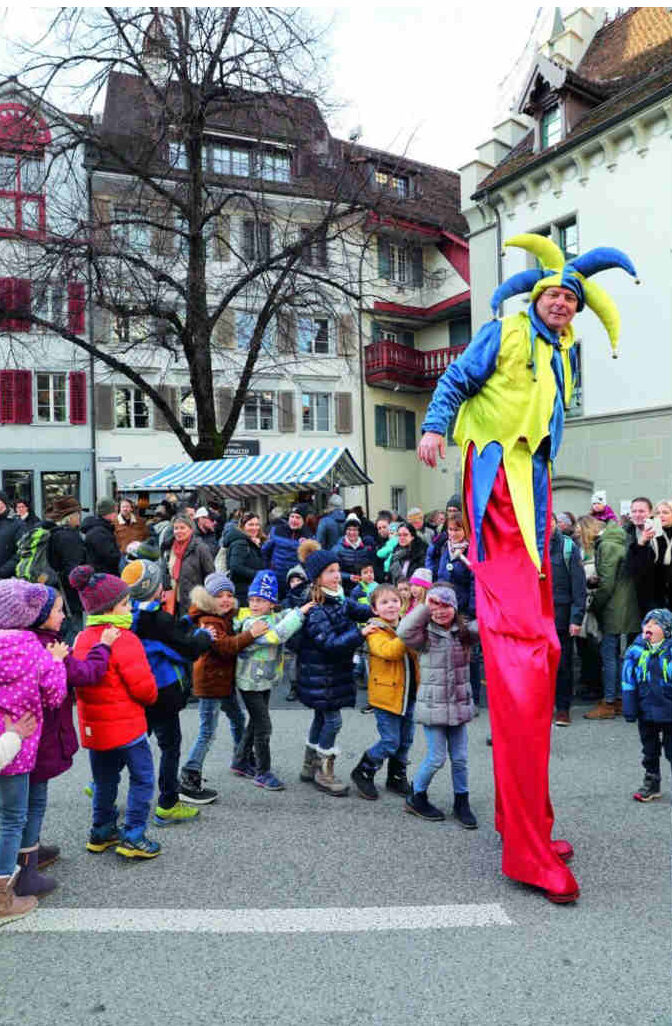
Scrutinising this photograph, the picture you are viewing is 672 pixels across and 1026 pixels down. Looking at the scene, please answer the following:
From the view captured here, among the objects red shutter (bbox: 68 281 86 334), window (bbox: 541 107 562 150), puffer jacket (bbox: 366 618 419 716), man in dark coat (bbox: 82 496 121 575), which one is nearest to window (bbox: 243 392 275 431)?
red shutter (bbox: 68 281 86 334)

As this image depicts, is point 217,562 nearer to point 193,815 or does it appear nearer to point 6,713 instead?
point 193,815

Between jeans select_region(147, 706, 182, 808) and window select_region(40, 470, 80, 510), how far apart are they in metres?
23.5

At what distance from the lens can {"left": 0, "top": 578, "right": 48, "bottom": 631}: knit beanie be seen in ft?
11.6

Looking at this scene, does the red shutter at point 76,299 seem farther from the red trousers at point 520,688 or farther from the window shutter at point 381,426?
the window shutter at point 381,426

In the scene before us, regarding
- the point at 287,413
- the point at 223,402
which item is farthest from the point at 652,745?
the point at 287,413

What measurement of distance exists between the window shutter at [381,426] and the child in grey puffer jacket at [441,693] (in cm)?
2765

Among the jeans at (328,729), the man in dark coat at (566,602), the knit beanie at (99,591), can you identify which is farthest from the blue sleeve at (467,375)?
the man in dark coat at (566,602)

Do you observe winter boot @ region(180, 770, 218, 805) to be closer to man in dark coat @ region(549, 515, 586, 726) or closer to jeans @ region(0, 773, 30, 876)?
jeans @ region(0, 773, 30, 876)

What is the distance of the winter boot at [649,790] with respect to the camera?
4863mm

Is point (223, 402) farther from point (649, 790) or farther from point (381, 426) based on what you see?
point (649, 790)

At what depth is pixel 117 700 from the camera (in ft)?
13.2

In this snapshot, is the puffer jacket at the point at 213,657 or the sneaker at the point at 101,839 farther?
the puffer jacket at the point at 213,657

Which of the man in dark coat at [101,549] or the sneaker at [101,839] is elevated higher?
the man in dark coat at [101,549]

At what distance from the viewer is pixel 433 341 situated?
33281 millimetres
